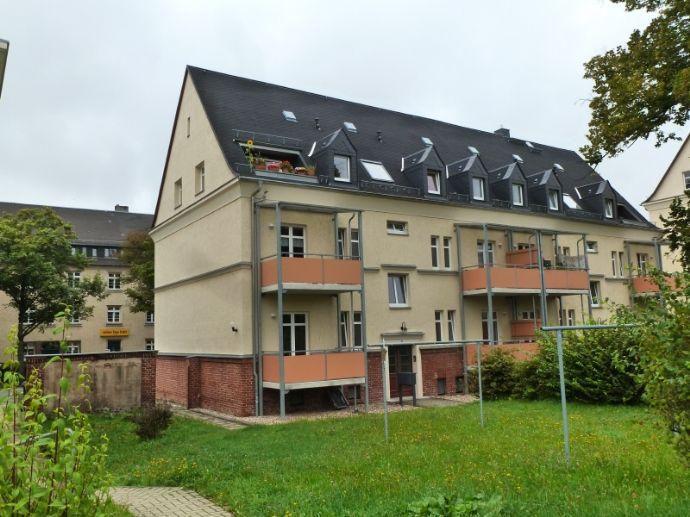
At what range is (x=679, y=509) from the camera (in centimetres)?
629

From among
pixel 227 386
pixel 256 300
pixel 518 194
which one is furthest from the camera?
pixel 518 194

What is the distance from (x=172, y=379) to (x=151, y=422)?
32.3 feet

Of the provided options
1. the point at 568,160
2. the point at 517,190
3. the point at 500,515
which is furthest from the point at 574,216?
the point at 500,515

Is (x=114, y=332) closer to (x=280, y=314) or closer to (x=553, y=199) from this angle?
(x=280, y=314)

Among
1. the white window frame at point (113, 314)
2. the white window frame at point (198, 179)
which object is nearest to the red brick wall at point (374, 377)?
the white window frame at point (198, 179)

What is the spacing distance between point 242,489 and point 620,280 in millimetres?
28735

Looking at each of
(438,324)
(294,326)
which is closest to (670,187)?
(438,324)

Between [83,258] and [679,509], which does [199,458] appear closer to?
[679,509]

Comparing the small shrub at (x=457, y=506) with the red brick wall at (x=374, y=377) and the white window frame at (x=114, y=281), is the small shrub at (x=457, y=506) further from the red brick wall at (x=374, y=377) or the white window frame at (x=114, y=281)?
the white window frame at (x=114, y=281)

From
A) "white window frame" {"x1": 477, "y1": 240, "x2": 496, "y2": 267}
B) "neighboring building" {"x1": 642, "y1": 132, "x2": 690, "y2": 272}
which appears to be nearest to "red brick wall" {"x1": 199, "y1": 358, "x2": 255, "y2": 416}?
"white window frame" {"x1": 477, "y1": 240, "x2": 496, "y2": 267}

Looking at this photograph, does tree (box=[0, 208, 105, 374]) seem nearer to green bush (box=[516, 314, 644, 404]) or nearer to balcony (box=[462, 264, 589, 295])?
balcony (box=[462, 264, 589, 295])

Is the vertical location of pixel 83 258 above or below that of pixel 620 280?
above

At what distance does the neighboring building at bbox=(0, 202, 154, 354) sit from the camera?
4488 centimetres

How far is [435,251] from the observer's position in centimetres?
2534
